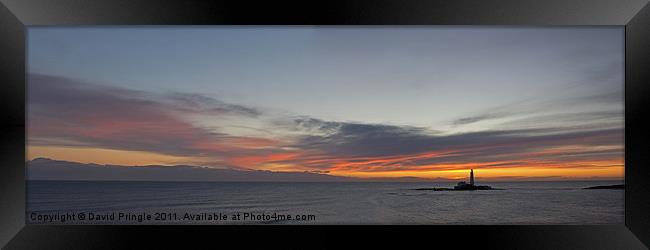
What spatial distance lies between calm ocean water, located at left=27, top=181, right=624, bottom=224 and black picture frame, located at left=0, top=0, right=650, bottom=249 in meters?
13.1

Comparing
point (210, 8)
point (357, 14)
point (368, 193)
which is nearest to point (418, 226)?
point (357, 14)

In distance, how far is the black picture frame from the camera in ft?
9.27

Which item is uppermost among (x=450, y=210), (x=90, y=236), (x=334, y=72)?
(x=334, y=72)

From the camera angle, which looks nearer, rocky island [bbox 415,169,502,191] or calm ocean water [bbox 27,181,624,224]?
calm ocean water [bbox 27,181,624,224]

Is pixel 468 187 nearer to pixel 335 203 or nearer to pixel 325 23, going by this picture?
pixel 335 203

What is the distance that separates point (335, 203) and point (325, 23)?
16.1m

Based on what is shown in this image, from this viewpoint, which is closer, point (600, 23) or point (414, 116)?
point (600, 23)

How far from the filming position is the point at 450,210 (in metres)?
16.8

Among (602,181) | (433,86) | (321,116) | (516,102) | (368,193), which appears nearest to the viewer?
(433,86)

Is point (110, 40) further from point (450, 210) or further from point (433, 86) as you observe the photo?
point (450, 210)

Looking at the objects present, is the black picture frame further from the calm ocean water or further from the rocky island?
the rocky island

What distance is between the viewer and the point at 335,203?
18.6 m

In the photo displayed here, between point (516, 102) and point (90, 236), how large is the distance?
532 inches

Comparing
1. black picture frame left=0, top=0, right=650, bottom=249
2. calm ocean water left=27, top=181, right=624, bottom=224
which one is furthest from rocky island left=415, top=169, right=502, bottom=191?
black picture frame left=0, top=0, right=650, bottom=249
